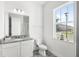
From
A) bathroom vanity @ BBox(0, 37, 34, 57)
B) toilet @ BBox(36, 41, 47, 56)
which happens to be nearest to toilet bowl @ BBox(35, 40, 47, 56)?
toilet @ BBox(36, 41, 47, 56)

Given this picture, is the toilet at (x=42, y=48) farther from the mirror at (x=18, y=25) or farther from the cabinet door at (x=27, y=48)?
the mirror at (x=18, y=25)

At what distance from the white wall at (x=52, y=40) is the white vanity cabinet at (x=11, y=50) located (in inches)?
21.2

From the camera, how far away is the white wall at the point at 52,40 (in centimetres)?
206

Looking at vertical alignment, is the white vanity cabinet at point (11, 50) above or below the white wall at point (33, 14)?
below

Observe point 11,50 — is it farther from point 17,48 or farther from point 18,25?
point 18,25

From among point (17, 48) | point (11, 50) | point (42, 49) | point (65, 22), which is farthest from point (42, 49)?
point (65, 22)

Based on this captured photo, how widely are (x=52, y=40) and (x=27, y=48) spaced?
50 centimetres

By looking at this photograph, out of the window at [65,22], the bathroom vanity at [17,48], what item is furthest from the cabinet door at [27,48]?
the window at [65,22]

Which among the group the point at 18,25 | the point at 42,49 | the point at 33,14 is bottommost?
the point at 42,49

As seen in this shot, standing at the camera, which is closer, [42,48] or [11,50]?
[11,50]

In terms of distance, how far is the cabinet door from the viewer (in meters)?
2.06

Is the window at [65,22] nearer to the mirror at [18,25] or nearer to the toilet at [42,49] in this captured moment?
the toilet at [42,49]

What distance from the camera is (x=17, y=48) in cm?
204

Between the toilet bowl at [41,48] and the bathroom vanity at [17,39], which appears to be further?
the toilet bowl at [41,48]
